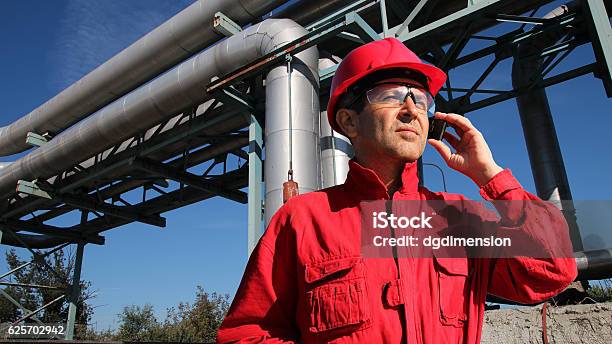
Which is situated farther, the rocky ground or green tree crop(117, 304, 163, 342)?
green tree crop(117, 304, 163, 342)

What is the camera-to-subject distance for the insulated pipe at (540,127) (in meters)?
7.05

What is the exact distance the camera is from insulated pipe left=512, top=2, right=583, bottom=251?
→ 7055 mm

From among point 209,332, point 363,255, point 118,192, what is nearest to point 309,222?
point 363,255

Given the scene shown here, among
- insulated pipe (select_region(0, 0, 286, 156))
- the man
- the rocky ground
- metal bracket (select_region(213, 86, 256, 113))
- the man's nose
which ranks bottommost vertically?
the rocky ground

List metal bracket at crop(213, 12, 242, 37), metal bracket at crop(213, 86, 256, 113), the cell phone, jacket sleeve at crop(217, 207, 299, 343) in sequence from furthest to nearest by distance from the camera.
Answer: metal bracket at crop(213, 12, 242, 37) → metal bracket at crop(213, 86, 256, 113) → the cell phone → jacket sleeve at crop(217, 207, 299, 343)

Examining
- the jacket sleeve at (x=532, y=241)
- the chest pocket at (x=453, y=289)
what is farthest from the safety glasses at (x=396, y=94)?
the chest pocket at (x=453, y=289)

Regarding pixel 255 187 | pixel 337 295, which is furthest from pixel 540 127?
pixel 337 295

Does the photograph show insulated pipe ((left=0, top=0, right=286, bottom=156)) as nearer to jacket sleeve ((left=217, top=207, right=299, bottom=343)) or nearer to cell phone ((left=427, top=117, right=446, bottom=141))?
cell phone ((left=427, top=117, right=446, bottom=141))

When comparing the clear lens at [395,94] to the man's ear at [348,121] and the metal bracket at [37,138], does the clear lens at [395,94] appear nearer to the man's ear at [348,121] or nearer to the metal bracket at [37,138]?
the man's ear at [348,121]

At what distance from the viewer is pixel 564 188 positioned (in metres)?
7.04

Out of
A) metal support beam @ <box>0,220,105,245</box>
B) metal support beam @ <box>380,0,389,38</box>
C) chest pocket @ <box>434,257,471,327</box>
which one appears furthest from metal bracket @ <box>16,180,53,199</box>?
chest pocket @ <box>434,257,471,327</box>

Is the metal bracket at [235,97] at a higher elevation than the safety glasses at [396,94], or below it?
higher

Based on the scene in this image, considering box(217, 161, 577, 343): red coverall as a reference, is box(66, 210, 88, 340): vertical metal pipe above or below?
above

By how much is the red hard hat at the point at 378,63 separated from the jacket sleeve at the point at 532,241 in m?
0.46
